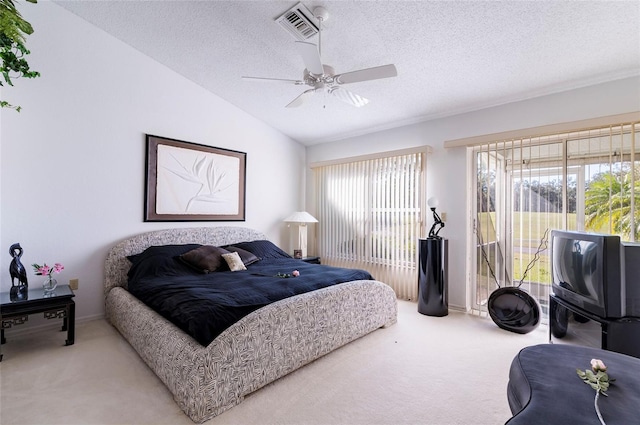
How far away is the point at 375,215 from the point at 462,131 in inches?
63.0

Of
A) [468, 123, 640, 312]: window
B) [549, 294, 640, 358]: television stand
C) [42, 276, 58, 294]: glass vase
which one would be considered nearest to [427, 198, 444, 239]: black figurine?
[468, 123, 640, 312]: window

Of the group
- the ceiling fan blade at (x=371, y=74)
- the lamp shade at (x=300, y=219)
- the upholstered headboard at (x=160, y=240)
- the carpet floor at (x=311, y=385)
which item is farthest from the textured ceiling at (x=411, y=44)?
the carpet floor at (x=311, y=385)

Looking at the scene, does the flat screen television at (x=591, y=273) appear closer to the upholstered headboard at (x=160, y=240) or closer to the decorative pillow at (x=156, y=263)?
the decorative pillow at (x=156, y=263)

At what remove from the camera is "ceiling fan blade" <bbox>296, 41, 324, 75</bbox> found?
6.70 ft

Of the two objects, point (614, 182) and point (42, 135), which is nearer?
point (614, 182)

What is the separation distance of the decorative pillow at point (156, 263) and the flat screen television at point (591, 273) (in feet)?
11.3

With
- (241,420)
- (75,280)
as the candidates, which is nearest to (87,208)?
(75,280)

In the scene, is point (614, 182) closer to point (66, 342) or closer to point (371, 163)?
point (371, 163)

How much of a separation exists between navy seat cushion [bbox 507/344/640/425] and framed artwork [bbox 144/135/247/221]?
3747 mm

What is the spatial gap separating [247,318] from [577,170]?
11.0ft

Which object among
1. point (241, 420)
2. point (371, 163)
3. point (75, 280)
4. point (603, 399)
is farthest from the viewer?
point (371, 163)

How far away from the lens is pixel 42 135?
288 centimetres

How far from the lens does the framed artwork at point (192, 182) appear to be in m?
3.59

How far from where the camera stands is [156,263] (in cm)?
308
